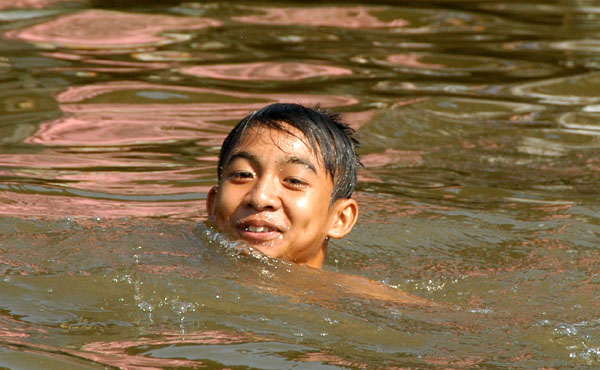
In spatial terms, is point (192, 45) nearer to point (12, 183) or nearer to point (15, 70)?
point (15, 70)

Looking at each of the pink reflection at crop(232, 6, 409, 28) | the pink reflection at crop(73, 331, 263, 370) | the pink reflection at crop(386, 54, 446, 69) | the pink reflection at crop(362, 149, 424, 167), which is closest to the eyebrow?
the pink reflection at crop(73, 331, 263, 370)

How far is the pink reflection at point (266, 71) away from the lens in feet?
29.9

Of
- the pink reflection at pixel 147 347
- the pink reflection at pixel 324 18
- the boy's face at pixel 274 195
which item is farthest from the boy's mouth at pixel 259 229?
the pink reflection at pixel 324 18

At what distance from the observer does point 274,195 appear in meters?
4.64

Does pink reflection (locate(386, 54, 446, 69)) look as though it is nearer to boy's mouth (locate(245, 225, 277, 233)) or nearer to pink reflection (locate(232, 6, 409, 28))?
pink reflection (locate(232, 6, 409, 28))

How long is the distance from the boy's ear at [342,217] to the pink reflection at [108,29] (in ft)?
16.4

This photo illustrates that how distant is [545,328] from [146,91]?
17.2 feet

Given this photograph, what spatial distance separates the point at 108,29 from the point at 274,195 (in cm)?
571

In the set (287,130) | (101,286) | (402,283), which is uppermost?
(287,130)

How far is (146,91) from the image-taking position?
8.59 metres

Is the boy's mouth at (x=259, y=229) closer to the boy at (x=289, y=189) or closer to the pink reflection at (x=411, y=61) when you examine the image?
the boy at (x=289, y=189)

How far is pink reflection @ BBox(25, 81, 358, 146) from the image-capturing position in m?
7.64

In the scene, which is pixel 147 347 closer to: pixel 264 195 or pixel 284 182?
pixel 264 195

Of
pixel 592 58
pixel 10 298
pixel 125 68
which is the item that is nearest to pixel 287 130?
pixel 10 298
